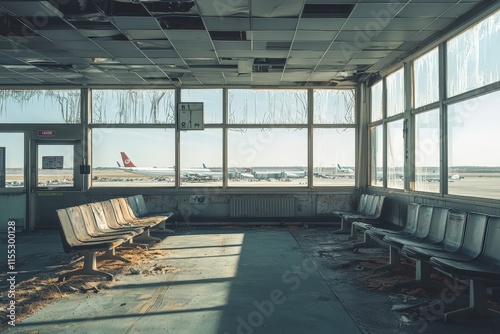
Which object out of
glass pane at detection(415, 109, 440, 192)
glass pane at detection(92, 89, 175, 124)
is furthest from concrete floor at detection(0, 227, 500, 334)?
glass pane at detection(92, 89, 175, 124)

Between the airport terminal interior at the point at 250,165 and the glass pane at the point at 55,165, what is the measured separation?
0.03 m

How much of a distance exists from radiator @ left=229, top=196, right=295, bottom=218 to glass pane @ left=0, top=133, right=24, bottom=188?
13.9 ft

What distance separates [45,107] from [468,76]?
24.7ft

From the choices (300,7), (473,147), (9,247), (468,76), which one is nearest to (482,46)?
(468,76)

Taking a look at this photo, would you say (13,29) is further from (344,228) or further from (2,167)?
(344,228)

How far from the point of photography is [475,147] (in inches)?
168

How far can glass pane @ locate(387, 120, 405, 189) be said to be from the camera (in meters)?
6.20

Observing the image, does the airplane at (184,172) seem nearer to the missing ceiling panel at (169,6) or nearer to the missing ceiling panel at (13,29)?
the missing ceiling panel at (13,29)

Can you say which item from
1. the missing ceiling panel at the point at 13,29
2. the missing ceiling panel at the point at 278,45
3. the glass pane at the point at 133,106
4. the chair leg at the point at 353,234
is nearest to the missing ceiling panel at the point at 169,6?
the missing ceiling panel at the point at 278,45

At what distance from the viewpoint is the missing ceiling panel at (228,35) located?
16.4ft

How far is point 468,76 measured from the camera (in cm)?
429

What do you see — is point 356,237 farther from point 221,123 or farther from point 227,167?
point 221,123

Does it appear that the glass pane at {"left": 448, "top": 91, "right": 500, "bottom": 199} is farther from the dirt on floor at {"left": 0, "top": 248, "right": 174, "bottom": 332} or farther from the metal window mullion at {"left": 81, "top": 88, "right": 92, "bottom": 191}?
the metal window mullion at {"left": 81, "top": 88, "right": 92, "bottom": 191}

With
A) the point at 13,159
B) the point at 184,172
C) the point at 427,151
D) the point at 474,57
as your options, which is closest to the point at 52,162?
the point at 13,159
